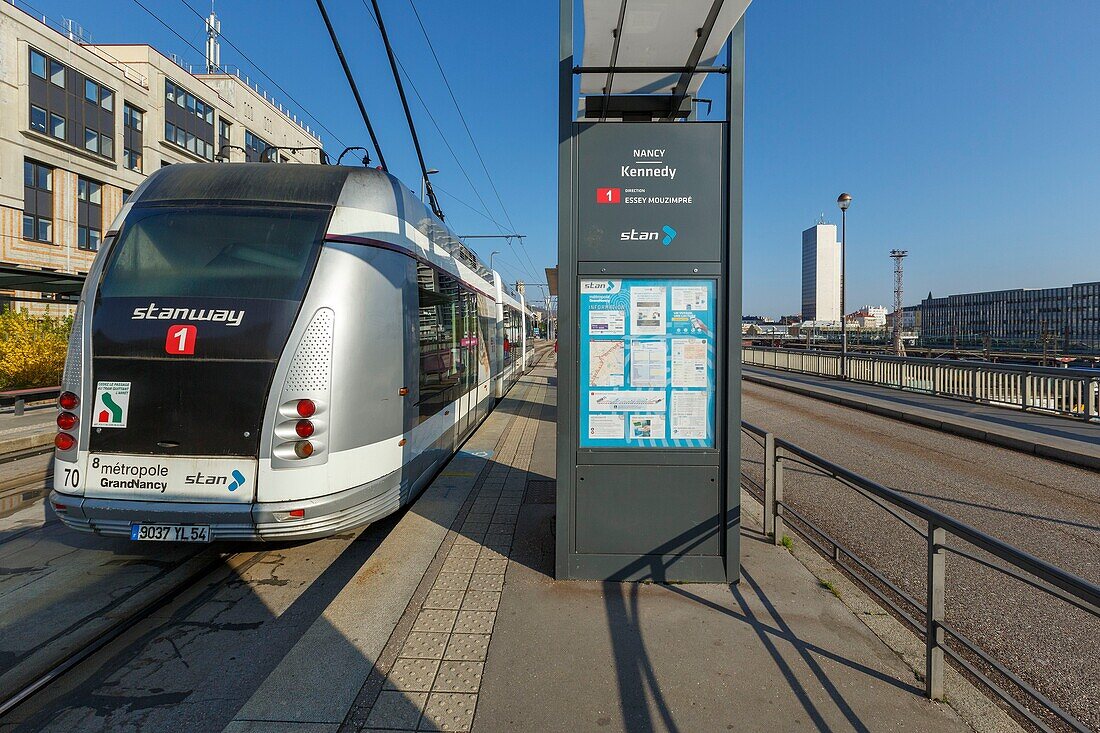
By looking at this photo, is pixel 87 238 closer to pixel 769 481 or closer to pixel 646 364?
pixel 646 364

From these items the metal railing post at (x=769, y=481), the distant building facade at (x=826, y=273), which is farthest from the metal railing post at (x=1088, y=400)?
the distant building facade at (x=826, y=273)

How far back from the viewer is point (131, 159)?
106 feet

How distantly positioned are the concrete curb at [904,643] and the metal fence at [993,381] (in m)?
9.97

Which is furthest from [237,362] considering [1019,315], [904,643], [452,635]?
[1019,315]

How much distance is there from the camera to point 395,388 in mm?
4883

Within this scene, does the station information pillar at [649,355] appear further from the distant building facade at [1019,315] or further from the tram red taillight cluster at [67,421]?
the distant building facade at [1019,315]

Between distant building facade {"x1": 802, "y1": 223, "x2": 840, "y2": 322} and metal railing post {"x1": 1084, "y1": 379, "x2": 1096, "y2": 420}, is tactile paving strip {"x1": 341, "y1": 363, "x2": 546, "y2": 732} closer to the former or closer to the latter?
metal railing post {"x1": 1084, "y1": 379, "x2": 1096, "y2": 420}

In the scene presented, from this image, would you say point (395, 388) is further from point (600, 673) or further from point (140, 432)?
point (600, 673)

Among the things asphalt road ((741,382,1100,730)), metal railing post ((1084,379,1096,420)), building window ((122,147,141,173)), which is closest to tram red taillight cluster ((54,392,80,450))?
asphalt road ((741,382,1100,730))

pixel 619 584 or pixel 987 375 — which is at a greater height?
pixel 987 375

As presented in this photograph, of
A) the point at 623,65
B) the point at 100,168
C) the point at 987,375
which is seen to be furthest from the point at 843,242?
the point at 100,168

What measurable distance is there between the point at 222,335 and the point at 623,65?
3.49 meters

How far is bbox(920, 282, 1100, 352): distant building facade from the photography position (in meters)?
58.1

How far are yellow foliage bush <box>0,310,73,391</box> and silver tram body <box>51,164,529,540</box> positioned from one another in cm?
1261
